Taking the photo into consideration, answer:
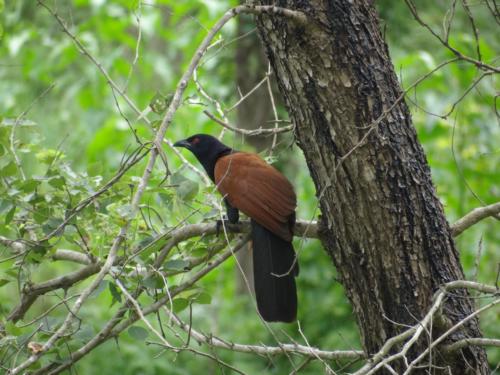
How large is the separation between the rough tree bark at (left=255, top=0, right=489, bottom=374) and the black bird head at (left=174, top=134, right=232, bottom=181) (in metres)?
1.68

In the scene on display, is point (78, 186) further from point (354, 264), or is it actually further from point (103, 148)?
point (103, 148)

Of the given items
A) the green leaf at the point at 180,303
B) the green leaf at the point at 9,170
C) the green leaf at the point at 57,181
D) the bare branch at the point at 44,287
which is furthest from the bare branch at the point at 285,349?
the green leaf at the point at 9,170

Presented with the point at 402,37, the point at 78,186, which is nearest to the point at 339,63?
the point at 78,186

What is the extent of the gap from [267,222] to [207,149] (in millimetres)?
989

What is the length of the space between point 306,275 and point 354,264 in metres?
2.60

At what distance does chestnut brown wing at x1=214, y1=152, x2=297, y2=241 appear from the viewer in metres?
3.22

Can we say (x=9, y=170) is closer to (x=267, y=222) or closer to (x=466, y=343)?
(x=267, y=222)

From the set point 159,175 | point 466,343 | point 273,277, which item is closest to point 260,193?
point 273,277

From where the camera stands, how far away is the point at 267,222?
3.20 metres

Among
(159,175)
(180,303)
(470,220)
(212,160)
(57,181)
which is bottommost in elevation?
(180,303)

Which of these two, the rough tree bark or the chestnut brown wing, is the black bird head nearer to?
the chestnut brown wing

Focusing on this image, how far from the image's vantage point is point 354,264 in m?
2.38

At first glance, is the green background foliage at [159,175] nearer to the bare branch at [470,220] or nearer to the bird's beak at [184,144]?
the bare branch at [470,220]

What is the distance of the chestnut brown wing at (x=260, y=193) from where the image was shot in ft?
10.6
